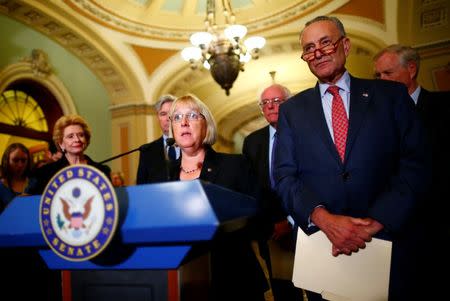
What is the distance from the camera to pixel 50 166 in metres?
2.01

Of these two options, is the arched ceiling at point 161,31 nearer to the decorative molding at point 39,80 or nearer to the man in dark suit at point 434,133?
the decorative molding at point 39,80

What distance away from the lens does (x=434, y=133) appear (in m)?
1.73

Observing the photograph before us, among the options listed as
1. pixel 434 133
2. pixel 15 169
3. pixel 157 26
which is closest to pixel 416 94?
pixel 434 133

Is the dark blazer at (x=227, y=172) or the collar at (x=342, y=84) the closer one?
the collar at (x=342, y=84)

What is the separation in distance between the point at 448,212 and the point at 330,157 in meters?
0.79

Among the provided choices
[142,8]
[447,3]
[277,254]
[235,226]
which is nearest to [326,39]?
[235,226]

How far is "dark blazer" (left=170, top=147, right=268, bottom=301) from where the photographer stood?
100 centimetres

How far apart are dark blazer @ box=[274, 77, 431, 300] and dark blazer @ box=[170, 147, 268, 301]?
0.76 ft

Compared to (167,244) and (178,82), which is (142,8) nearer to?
(178,82)

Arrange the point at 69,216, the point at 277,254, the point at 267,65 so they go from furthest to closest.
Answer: the point at 267,65 → the point at 277,254 → the point at 69,216

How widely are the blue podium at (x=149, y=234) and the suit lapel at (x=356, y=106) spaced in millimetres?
562

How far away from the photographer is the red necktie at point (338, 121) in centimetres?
126

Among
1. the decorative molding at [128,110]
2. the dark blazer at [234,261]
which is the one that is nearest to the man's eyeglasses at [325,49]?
the dark blazer at [234,261]

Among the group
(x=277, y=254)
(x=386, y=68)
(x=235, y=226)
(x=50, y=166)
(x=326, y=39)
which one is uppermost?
(x=386, y=68)
